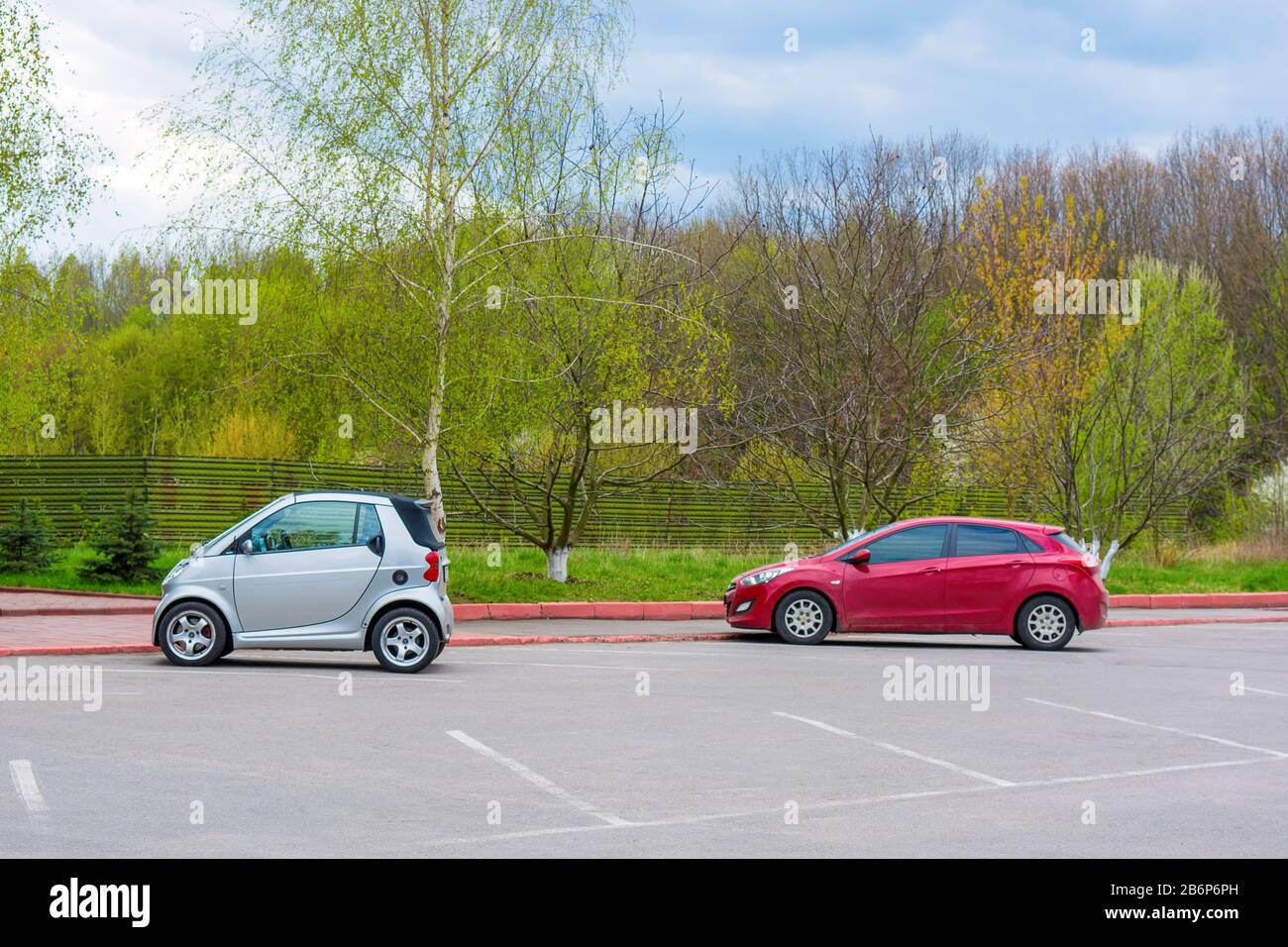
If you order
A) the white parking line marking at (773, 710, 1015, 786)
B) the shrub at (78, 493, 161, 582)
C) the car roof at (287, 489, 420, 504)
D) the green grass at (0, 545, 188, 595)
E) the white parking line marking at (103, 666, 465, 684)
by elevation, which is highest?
the car roof at (287, 489, 420, 504)

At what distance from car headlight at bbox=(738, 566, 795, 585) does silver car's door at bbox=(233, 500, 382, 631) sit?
5.72 m

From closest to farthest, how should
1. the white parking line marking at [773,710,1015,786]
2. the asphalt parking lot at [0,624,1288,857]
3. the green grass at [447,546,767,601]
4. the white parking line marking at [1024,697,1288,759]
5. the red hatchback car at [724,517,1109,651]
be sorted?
the asphalt parking lot at [0,624,1288,857] → the white parking line marking at [773,710,1015,786] → the white parking line marking at [1024,697,1288,759] → the red hatchback car at [724,517,1109,651] → the green grass at [447,546,767,601]

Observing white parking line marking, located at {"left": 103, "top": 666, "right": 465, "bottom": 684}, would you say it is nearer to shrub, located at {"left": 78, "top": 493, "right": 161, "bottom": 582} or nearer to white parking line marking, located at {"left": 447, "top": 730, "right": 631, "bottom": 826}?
white parking line marking, located at {"left": 447, "top": 730, "right": 631, "bottom": 826}

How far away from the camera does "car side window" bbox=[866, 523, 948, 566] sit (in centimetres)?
1739

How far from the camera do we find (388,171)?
21000 millimetres

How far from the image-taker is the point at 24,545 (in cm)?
2502

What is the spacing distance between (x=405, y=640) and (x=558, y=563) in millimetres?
10293

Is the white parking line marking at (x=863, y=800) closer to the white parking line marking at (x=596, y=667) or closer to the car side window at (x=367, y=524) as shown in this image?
the white parking line marking at (x=596, y=667)

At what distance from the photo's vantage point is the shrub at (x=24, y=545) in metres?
24.8

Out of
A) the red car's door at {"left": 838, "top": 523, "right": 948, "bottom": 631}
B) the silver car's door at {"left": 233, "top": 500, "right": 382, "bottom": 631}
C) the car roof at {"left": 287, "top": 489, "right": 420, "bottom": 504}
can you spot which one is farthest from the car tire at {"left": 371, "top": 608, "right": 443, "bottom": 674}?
the red car's door at {"left": 838, "top": 523, "right": 948, "bottom": 631}

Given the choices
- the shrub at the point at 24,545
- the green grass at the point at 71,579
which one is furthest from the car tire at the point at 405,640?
the shrub at the point at 24,545

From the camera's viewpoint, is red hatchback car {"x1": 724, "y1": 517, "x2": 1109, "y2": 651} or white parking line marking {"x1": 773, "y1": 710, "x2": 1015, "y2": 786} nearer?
white parking line marking {"x1": 773, "y1": 710, "x2": 1015, "y2": 786}
